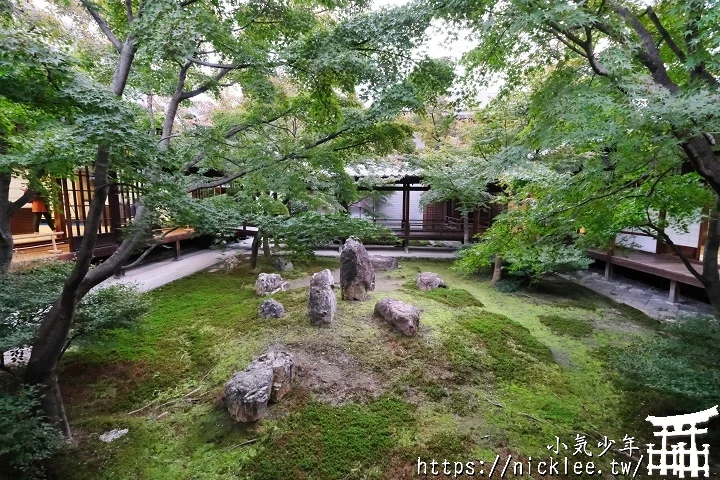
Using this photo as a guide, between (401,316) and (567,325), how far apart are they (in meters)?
3.73

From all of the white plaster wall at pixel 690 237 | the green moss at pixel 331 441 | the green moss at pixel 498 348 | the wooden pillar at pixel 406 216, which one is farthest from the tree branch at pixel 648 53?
the wooden pillar at pixel 406 216

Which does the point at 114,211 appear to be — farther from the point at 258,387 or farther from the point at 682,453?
the point at 682,453

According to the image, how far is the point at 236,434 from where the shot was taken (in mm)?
4035

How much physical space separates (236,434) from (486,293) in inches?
284

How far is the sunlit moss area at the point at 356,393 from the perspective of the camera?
3703 mm

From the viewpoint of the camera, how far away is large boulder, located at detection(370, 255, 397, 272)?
37.0 ft

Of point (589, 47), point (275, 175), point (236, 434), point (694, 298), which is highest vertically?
point (589, 47)

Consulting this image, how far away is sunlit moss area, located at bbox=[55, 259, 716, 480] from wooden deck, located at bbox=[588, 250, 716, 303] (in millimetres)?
1370

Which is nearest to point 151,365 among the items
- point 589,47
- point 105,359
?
point 105,359

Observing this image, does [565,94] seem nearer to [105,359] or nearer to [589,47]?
[589,47]

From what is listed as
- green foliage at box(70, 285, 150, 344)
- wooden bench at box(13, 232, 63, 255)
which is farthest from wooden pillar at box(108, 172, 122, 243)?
green foliage at box(70, 285, 150, 344)

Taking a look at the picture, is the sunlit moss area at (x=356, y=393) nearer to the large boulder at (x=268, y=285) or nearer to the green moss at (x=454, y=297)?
the green moss at (x=454, y=297)

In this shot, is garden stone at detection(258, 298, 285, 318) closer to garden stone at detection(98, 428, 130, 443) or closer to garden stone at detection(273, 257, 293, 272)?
garden stone at detection(98, 428, 130, 443)

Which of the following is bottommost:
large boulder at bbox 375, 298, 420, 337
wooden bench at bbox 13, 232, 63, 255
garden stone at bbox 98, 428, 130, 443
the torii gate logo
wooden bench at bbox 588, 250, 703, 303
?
garden stone at bbox 98, 428, 130, 443
